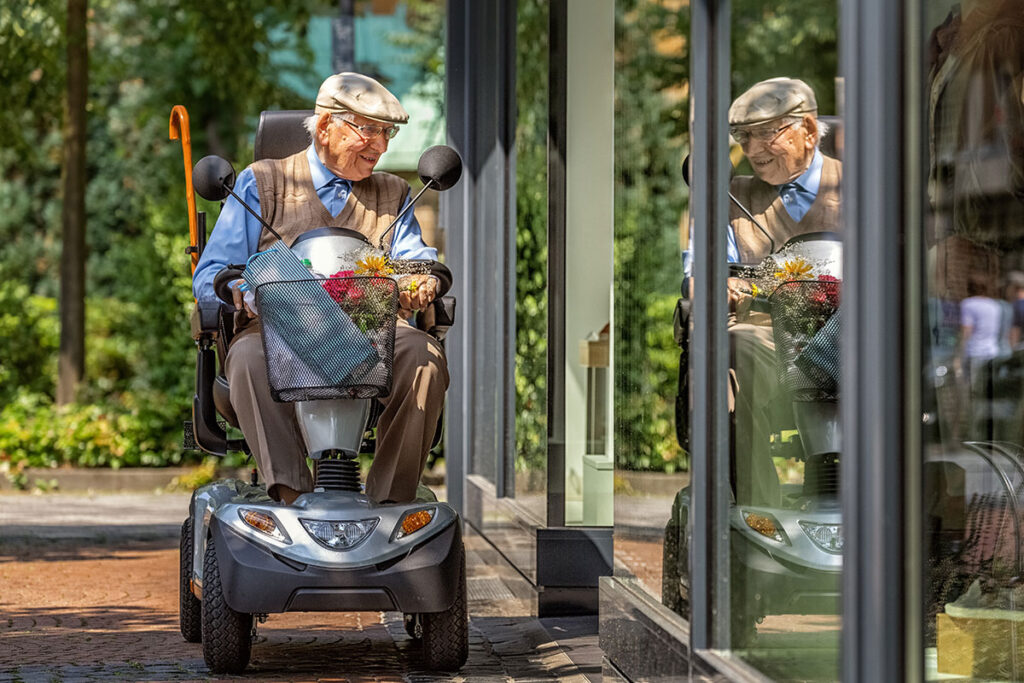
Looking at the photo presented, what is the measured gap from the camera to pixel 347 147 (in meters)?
5.52

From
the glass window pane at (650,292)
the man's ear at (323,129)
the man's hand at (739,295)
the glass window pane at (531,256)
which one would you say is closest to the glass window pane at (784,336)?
the man's hand at (739,295)

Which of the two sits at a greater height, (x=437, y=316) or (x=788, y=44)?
(x=788, y=44)

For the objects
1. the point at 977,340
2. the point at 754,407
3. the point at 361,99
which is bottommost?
the point at 754,407

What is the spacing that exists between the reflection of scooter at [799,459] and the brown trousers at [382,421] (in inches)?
54.3

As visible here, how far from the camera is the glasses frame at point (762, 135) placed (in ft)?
11.7

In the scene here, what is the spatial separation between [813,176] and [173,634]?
360 centimetres

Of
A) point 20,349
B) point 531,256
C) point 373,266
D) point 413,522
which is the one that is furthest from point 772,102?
point 20,349

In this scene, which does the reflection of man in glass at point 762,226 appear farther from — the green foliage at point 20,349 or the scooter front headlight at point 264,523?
the green foliage at point 20,349

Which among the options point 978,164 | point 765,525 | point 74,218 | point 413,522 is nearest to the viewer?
point 765,525

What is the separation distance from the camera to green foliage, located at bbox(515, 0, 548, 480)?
7.02 metres

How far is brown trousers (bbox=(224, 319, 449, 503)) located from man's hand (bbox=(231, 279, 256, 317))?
9 centimetres

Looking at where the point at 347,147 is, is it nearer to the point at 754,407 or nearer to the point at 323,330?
the point at 323,330

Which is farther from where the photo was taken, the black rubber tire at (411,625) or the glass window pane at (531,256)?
the glass window pane at (531,256)

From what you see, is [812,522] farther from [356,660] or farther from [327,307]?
[356,660]
